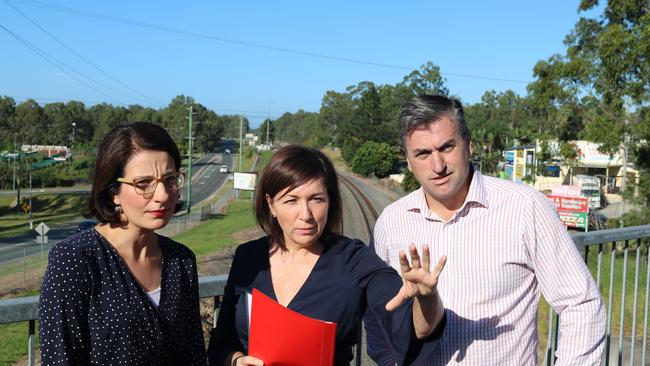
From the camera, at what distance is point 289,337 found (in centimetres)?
175


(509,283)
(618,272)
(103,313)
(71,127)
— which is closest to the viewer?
(103,313)

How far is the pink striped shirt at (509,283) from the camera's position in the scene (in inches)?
79.1

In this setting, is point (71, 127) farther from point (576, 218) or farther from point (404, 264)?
point (404, 264)

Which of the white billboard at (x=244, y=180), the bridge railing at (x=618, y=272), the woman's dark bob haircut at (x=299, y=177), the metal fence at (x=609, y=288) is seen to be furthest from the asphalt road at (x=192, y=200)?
the white billboard at (x=244, y=180)

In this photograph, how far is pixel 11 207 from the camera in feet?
172

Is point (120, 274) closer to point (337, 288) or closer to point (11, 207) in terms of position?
point (337, 288)

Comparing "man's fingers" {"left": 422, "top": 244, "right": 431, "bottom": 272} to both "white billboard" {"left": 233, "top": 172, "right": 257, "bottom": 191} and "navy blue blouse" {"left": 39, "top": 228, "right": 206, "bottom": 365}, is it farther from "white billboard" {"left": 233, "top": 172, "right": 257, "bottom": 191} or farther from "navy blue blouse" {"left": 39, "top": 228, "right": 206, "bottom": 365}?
"white billboard" {"left": 233, "top": 172, "right": 257, "bottom": 191}

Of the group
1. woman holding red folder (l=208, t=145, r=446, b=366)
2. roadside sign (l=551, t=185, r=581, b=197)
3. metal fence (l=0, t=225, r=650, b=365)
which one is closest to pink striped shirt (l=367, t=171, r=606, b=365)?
woman holding red folder (l=208, t=145, r=446, b=366)

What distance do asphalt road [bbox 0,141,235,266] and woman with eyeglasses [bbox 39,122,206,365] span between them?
7.52 ft

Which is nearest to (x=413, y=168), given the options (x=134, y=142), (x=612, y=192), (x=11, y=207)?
(x=134, y=142)

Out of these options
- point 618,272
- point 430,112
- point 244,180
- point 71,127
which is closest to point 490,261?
point 430,112

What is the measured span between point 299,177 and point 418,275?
553 millimetres

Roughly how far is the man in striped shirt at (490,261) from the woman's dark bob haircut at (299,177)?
→ 1.14 feet

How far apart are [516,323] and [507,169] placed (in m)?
52.1
